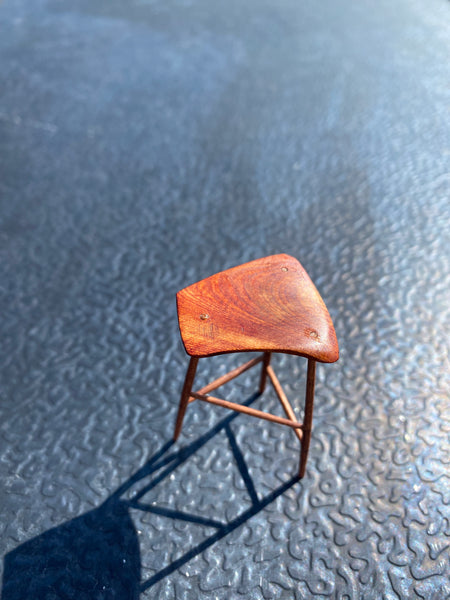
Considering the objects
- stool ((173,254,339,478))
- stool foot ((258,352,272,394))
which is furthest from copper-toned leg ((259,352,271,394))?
stool ((173,254,339,478))

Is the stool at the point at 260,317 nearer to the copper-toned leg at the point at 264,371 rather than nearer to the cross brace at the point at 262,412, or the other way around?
the cross brace at the point at 262,412

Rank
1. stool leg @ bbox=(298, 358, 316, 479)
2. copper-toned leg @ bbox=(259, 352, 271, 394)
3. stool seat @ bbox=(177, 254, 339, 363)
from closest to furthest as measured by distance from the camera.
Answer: stool seat @ bbox=(177, 254, 339, 363) < stool leg @ bbox=(298, 358, 316, 479) < copper-toned leg @ bbox=(259, 352, 271, 394)

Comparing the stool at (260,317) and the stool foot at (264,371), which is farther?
the stool foot at (264,371)

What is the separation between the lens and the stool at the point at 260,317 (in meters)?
0.97

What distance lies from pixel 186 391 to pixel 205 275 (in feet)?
2.10

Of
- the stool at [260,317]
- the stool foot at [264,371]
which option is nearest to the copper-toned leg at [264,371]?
the stool foot at [264,371]

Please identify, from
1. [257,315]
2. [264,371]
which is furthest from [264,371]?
[257,315]

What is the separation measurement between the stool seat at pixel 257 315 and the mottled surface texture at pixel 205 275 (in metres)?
0.43

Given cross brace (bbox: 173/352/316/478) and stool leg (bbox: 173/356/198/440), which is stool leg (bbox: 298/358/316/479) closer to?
cross brace (bbox: 173/352/316/478)

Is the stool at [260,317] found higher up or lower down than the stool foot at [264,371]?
higher up

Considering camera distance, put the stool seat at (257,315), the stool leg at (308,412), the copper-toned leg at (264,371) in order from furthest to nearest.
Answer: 1. the copper-toned leg at (264,371)
2. the stool leg at (308,412)
3. the stool seat at (257,315)

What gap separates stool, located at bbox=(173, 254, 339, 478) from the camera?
97cm

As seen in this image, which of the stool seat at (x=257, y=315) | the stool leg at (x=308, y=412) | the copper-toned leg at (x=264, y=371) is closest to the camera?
the stool seat at (x=257, y=315)

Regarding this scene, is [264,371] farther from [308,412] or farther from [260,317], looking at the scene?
[260,317]
